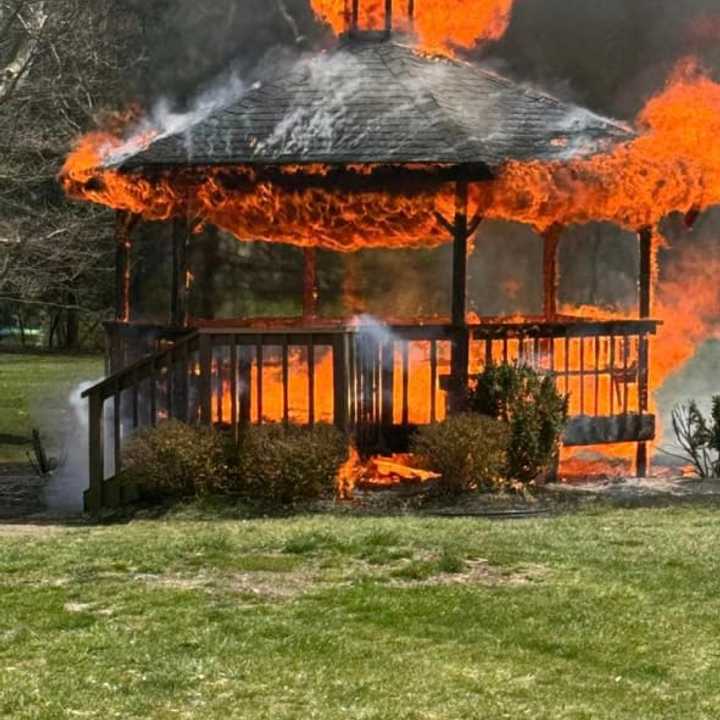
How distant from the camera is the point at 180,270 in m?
15.1

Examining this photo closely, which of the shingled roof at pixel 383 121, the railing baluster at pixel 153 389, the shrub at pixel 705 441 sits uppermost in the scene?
the shingled roof at pixel 383 121

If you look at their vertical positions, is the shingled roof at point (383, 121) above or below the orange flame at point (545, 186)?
above

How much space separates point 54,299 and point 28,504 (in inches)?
991

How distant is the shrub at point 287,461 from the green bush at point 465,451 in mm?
916

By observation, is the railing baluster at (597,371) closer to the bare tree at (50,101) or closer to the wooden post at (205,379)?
the wooden post at (205,379)

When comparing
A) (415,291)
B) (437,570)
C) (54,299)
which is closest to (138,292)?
(54,299)

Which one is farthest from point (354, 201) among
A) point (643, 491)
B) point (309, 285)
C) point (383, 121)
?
point (643, 491)

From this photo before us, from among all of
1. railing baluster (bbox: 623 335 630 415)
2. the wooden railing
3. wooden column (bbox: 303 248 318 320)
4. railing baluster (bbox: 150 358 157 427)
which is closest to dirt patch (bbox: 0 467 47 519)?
the wooden railing

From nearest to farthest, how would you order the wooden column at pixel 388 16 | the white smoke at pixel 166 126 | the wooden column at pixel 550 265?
the white smoke at pixel 166 126 < the wooden column at pixel 388 16 < the wooden column at pixel 550 265

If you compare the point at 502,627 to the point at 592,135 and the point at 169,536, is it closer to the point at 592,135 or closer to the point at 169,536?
the point at 169,536

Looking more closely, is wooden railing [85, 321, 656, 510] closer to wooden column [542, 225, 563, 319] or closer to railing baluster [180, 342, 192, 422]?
railing baluster [180, 342, 192, 422]

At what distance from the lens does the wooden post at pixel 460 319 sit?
1427cm

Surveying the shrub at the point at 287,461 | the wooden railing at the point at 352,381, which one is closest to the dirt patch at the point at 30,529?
the wooden railing at the point at 352,381

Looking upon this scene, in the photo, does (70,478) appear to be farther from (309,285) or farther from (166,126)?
(309,285)
